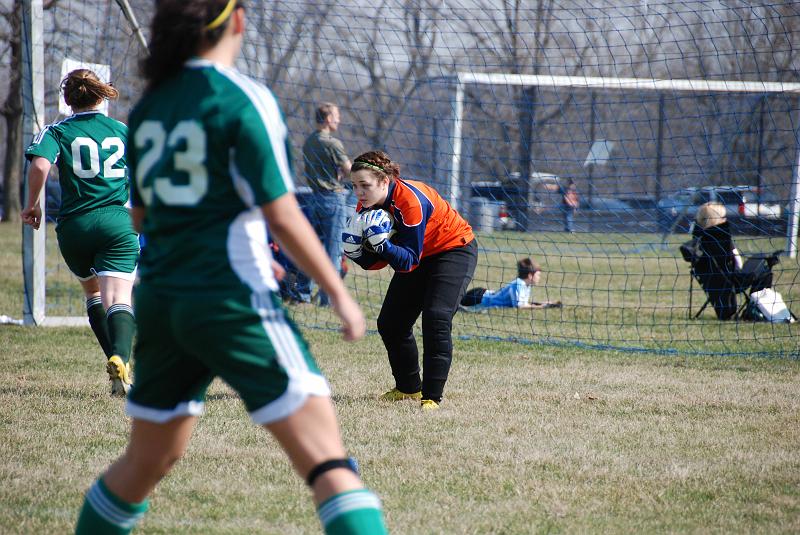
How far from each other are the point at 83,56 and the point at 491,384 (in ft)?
21.0

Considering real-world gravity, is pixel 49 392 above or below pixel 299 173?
below

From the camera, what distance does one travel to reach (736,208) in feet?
49.2

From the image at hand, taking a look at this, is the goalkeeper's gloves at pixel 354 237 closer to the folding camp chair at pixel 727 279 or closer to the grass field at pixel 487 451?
the grass field at pixel 487 451

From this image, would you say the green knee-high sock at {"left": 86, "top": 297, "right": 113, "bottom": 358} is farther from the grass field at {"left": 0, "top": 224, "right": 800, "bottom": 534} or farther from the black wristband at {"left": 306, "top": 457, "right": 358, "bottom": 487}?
the black wristband at {"left": 306, "top": 457, "right": 358, "bottom": 487}

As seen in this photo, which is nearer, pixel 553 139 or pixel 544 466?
pixel 544 466

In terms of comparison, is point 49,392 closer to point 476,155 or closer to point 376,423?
point 376,423

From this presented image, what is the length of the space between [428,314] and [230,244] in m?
3.23

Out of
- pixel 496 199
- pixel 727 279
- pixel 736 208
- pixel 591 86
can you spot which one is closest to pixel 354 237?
pixel 727 279

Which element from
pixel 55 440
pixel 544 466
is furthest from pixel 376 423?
pixel 55 440

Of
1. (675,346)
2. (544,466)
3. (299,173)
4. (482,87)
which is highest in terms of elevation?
(482,87)

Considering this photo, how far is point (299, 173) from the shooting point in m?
10.2

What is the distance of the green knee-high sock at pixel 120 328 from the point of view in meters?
5.20

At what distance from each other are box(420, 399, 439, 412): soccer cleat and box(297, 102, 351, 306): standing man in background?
4.39m

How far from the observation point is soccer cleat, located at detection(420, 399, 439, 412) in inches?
210
